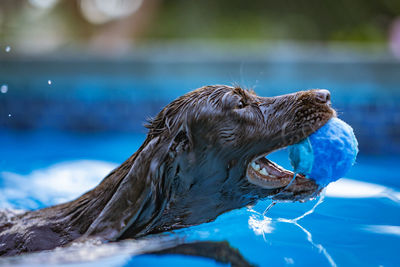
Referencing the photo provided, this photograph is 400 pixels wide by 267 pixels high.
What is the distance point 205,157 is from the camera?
10.2 feet

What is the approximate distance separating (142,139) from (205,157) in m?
5.83

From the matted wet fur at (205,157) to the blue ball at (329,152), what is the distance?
6 centimetres

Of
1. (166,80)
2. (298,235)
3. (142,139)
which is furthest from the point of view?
(166,80)

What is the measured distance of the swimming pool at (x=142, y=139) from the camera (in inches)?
127

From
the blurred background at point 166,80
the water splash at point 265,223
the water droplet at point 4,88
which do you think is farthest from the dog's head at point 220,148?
the water droplet at point 4,88

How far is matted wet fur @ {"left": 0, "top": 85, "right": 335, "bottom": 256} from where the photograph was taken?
3.08m

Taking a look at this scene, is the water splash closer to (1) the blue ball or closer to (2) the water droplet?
(1) the blue ball

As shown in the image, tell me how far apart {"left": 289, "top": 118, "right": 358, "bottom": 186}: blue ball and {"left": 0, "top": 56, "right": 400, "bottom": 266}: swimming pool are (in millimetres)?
557

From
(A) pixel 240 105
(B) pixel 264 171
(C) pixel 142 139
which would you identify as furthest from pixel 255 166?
(C) pixel 142 139

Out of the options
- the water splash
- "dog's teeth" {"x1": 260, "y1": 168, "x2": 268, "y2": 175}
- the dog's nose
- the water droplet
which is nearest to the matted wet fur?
the dog's nose

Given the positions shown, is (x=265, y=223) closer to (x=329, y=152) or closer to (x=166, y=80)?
(x=329, y=152)

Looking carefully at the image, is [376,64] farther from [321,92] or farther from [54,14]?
[54,14]

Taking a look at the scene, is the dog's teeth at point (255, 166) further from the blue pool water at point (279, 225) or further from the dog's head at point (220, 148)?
the blue pool water at point (279, 225)

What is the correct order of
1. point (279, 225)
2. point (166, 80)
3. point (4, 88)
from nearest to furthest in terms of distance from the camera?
1. point (279, 225)
2. point (166, 80)
3. point (4, 88)
